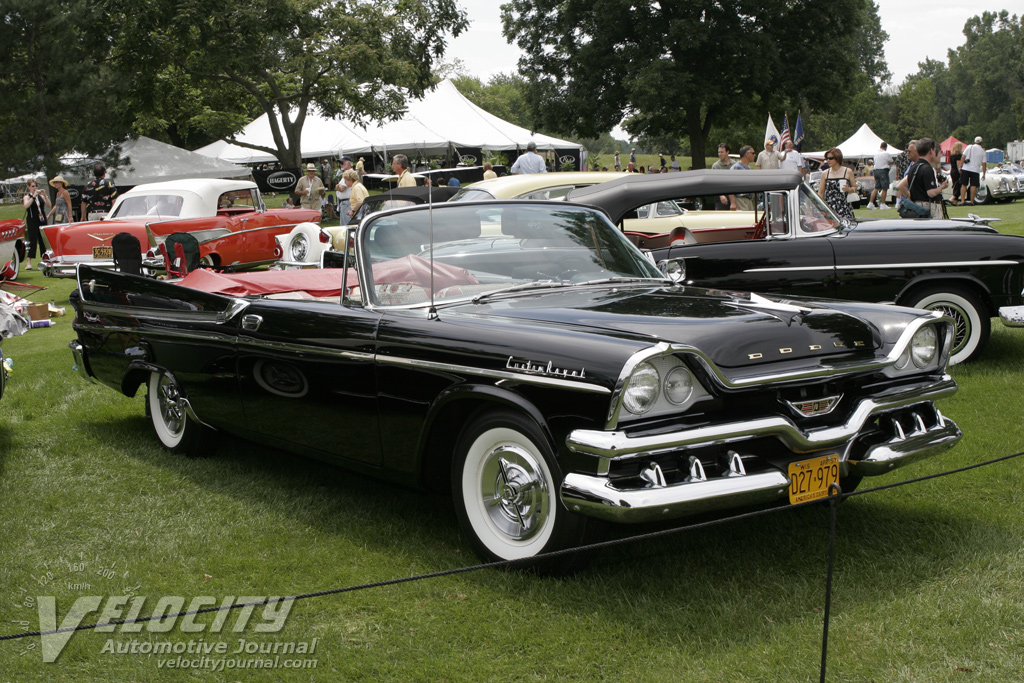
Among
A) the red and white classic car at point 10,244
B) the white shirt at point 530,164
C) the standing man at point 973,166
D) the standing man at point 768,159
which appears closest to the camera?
the red and white classic car at point 10,244

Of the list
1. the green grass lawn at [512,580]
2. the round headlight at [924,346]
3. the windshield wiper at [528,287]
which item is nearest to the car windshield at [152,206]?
the green grass lawn at [512,580]

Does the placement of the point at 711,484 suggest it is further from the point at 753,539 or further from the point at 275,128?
the point at 275,128

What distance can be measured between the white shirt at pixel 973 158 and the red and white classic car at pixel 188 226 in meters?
15.1

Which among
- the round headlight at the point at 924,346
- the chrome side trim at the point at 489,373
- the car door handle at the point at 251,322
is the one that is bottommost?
the round headlight at the point at 924,346

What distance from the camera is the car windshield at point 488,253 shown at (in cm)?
437

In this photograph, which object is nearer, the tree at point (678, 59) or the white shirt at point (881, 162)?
the white shirt at point (881, 162)

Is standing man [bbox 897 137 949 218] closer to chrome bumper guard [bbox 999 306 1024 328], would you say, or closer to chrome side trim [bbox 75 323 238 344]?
chrome bumper guard [bbox 999 306 1024 328]

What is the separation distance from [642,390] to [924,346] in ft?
4.96

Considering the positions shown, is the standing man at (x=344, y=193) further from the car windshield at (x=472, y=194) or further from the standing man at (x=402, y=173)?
the car windshield at (x=472, y=194)

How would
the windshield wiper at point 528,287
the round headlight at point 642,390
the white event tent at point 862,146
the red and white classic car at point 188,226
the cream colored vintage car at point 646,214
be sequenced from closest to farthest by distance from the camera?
the round headlight at point 642,390 → the windshield wiper at point 528,287 → the cream colored vintage car at point 646,214 → the red and white classic car at point 188,226 → the white event tent at point 862,146

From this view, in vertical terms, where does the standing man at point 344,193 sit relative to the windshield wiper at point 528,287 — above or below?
above

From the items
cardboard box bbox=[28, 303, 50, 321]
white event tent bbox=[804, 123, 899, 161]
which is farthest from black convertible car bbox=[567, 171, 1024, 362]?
white event tent bbox=[804, 123, 899, 161]

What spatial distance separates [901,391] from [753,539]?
34.1 inches

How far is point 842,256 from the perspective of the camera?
23.4ft
